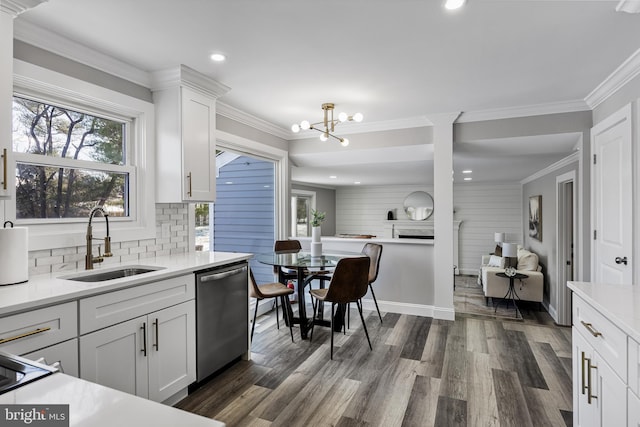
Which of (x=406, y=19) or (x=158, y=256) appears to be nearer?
(x=406, y=19)

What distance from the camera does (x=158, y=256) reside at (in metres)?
2.94

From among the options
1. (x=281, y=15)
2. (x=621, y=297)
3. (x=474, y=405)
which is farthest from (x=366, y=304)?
(x=281, y=15)

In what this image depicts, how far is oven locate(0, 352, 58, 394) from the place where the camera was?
34.1 inches

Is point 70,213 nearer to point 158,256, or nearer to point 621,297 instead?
point 158,256

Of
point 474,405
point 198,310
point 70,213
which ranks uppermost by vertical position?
point 70,213

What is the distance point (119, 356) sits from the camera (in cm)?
194

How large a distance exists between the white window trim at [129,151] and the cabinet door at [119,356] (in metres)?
0.78

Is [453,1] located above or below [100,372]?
above

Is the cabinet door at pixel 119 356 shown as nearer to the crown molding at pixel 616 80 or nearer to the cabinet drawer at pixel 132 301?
the cabinet drawer at pixel 132 301

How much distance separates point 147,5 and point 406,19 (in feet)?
4.85

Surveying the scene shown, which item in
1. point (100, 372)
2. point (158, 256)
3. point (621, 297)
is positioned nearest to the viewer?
point (621, 297)

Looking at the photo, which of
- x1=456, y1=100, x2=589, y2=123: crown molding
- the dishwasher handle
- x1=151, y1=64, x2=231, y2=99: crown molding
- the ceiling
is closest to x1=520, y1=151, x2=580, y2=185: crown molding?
x1=456, y1=100, x2=589, y2=123: crown molding

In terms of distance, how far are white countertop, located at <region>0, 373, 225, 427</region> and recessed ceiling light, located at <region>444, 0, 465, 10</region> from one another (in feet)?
7.02

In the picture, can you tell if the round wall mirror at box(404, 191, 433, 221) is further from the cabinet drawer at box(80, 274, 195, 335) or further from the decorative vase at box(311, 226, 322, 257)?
the cabinet drawer at box(80, 274, 195, 335)
